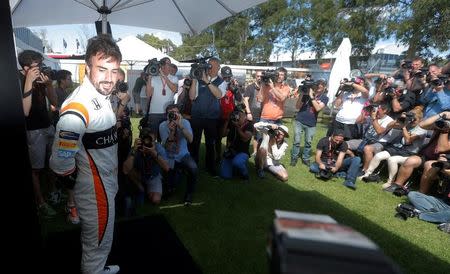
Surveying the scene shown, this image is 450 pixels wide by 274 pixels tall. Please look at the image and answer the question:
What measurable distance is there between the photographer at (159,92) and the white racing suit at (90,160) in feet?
10.6

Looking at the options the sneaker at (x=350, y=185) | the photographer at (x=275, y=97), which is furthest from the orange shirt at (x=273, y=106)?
the sneaker at (x=350, y=185)

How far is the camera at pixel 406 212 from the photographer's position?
4.63 metres

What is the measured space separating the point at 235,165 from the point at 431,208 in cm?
315

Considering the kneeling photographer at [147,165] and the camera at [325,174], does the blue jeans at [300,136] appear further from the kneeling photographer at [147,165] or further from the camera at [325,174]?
the kneeling photographer at [147,165]

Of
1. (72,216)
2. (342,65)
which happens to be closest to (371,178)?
(72,216)

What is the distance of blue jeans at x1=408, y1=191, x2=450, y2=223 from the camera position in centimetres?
448

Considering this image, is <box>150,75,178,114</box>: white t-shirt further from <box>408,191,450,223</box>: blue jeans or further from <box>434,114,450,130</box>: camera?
<box>434,114,450,130</box>: camera

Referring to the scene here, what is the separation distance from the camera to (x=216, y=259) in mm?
3320

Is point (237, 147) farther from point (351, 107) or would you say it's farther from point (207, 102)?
point (351, 107)

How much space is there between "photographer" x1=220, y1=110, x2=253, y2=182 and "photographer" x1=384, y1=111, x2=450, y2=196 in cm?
273

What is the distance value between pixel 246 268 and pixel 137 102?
7.32 meters

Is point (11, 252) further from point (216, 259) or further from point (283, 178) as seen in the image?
point (283, 178)

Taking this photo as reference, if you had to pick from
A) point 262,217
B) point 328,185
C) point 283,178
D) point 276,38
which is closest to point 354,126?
point 328,185

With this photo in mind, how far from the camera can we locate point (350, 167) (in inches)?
240
